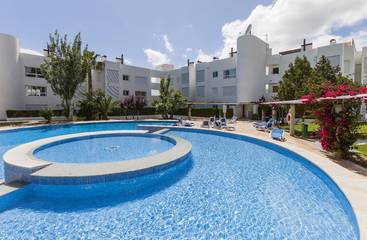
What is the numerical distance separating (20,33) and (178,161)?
111 ft

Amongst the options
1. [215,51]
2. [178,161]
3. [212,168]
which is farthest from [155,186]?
[215,51]

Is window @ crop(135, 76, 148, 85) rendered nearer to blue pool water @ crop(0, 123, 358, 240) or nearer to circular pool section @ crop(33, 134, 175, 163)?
circular pool section @ crop(33, 134, 175, 163)

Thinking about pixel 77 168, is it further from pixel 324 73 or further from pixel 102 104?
pixel 102 104

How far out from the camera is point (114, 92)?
3678 centimetres

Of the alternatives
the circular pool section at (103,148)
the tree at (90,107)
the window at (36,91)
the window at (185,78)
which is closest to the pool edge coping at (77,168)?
the circular pool section at (103,148)

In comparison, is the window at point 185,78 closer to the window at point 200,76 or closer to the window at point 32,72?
the window at point 200,76

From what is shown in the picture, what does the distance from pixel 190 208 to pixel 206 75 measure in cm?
3552

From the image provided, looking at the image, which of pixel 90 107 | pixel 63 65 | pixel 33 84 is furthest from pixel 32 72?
pixel 90 107

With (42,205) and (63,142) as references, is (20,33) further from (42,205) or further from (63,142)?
(42,205)

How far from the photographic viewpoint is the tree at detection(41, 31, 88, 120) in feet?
82.3

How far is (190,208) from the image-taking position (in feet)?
18.6

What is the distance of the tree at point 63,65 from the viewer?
25094 mm

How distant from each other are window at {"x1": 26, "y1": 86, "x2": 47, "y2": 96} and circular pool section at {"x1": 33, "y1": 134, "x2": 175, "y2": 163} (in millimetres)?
22849

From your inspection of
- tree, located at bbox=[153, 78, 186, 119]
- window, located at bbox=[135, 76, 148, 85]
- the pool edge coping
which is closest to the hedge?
tree, located at bbox=[153, 78, 186, 119]
